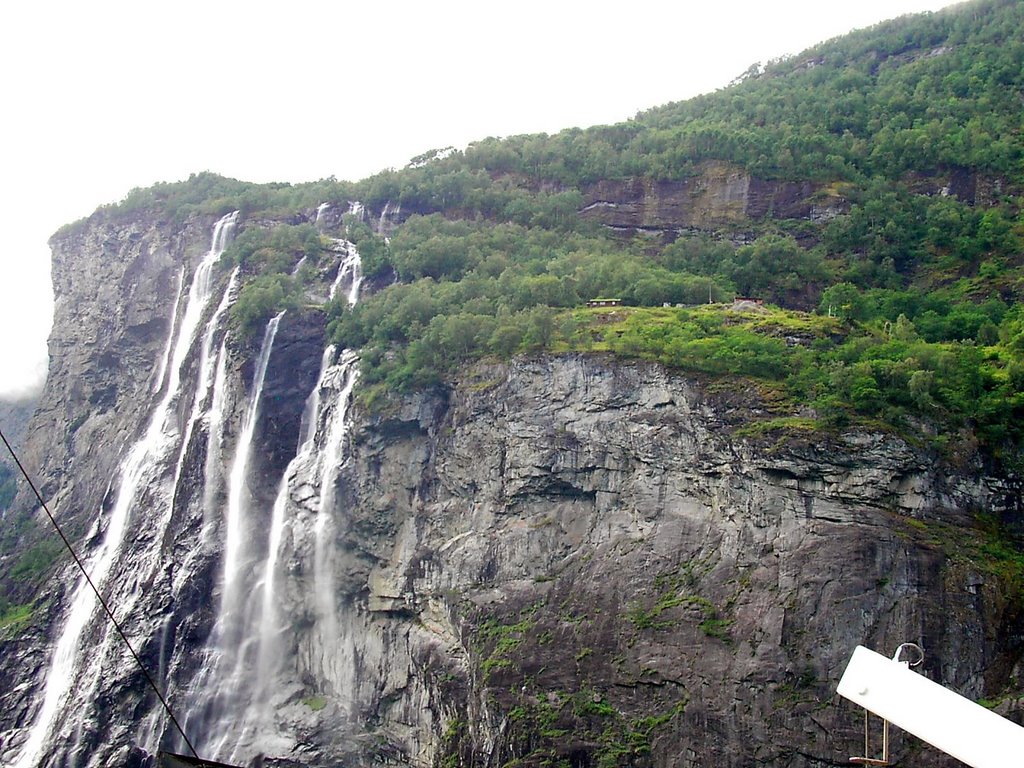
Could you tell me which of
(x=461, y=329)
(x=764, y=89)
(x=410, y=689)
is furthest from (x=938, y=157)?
(x=410, y=689)

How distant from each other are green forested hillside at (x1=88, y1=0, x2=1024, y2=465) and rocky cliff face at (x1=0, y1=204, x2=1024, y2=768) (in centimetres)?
231

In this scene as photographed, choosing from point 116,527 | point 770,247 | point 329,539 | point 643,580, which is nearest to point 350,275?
point 116,527

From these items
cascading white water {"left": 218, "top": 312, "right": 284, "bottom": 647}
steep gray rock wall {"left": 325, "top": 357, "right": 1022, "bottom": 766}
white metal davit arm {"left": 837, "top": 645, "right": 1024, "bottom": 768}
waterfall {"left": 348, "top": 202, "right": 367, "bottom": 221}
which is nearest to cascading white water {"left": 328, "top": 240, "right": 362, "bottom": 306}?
waterfall {"left": 348, "top": 202, "right": 367, "bottom": 221}

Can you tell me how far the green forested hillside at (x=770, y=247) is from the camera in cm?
3756

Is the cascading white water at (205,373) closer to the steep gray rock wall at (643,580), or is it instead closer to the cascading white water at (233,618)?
the cascading white water at (233,618)

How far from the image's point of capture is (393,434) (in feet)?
145

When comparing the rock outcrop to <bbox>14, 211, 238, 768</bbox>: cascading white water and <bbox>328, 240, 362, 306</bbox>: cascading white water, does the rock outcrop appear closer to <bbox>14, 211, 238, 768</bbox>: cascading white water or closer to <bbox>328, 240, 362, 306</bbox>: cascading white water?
<bbox>328, 240, 362, 306</bbox>: cascading white water

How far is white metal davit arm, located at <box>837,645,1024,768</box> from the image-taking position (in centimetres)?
648

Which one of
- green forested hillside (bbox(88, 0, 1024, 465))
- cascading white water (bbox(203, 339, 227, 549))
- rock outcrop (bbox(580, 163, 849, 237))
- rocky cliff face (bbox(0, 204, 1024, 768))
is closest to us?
rocky cliff face (bbox(0, 204, 1024, 768))

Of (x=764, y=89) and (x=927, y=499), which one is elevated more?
(x=764, y=89)

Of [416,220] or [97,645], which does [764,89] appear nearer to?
[416,220]

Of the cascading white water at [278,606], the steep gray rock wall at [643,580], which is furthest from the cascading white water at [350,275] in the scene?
the steep gray rock wall at [643,580]

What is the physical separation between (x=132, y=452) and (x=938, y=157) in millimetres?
49283

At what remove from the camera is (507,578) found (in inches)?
1480
